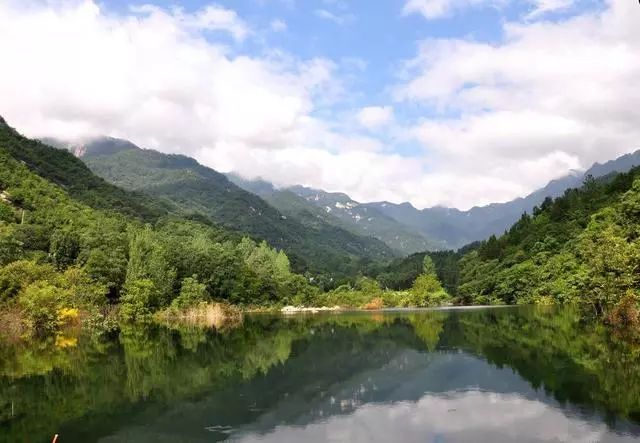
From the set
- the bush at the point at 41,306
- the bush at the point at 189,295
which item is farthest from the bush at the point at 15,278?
the bush at the point at 189,295

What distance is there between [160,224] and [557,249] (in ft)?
305

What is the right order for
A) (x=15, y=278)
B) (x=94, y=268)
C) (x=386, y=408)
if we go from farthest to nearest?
(x=94, y=268) < (x=15, y=278) < (x=386, y=408)

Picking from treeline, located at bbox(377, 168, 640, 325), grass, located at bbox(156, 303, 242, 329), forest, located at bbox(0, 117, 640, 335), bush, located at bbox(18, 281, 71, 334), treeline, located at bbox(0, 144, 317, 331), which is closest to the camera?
treeline, located at bbox(377, 168, 640, 325)

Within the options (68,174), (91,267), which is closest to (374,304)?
(91,267)

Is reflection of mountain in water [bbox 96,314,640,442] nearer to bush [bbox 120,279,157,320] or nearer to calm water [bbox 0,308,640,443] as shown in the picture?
calm water [bbox 0,308,640,443]

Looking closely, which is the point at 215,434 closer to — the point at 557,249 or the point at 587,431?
the point at 587,431

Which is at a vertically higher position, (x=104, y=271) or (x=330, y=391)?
(x=104, y=271)

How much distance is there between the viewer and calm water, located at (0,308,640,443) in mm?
16172

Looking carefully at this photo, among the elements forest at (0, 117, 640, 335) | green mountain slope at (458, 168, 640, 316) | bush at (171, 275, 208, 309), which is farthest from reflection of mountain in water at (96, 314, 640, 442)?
bush at (171, 275, 208, 309)

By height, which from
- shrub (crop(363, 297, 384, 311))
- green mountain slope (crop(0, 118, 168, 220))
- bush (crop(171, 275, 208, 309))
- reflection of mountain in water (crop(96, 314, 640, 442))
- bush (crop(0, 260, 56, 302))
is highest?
green mountain slope (crop(0, 118, 168, 220))

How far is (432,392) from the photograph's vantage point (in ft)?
71.7

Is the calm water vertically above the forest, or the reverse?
the forest

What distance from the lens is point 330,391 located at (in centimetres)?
2258

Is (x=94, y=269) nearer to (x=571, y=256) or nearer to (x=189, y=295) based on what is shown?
(x=189, y=295)
